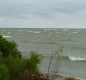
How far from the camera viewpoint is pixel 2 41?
→ 12117 mm

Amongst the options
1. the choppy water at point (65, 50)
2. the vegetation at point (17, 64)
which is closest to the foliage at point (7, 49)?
the vegetation at point (17, 64)

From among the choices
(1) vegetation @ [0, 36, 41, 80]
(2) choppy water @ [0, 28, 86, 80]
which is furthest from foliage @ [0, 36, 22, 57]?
(2) choppy water @ [0, 28, 86, 80]

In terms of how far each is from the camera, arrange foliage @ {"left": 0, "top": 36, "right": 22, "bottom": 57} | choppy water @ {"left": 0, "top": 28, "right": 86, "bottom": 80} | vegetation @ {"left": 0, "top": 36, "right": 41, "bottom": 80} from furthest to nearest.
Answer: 1. choppy water @ {"left": 0, "top": 28, "right": 86, "bottom": 80}
2. foliage @ {"left": 0, "top": 36, "right": 22, "bottom": 57}
3. vegetation @ {"left": 0, "top": 36, "right": 41, "bottom": 80}

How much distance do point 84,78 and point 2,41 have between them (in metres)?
5.59

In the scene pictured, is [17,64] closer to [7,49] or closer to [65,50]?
[7,49]

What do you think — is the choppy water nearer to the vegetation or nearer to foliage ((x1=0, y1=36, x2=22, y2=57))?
foliage ((x1=0, y1=36, x2=22, y2=57))

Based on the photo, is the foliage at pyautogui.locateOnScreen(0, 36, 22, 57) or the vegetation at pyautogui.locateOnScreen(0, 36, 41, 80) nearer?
the vegetation at pyautogui.locateOnScreen(0, 36, 41, 80)

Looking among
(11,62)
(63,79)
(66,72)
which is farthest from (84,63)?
(11,62)

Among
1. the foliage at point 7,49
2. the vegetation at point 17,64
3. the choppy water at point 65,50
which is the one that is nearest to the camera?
the vegetation at point 17,64

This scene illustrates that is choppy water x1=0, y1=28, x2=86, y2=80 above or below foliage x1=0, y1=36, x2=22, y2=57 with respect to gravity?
below

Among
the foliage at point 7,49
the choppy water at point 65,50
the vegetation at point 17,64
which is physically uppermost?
the foliage at point 7,49

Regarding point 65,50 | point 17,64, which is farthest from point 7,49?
point 65,50

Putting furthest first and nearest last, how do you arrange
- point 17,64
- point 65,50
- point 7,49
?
point 65,50
point 7,49
point 17,64

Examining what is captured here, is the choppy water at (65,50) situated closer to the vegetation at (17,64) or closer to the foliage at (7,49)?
the foliage at (7,49)
